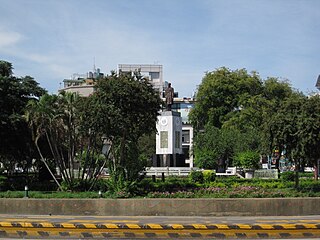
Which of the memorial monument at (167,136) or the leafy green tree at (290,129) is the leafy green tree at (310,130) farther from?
the memorial monument at (167,136)

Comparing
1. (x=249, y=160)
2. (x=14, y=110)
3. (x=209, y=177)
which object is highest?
(x=14, y=110)

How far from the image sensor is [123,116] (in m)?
24.5

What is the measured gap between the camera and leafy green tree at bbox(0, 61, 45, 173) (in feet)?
91.9

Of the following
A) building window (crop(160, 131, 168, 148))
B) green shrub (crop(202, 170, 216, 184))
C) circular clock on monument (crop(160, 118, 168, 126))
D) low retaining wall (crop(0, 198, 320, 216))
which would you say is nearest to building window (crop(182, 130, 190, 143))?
building window (crop(160, 131, 168, 148))

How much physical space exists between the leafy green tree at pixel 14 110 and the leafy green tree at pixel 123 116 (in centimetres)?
609

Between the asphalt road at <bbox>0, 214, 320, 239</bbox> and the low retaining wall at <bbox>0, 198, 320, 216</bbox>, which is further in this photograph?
the low retaining wall at <bbox>0, 198, 320, 216</bbox>

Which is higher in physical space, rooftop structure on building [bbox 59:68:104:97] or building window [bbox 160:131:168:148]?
rooftop structure on building [bbox 59:68:104:97]

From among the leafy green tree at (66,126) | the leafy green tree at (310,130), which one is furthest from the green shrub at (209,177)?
the leafy green tree at (310,130)

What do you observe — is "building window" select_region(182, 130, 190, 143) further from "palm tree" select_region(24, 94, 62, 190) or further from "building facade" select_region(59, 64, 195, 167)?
"palm tree" select_region(24, 94, 62, 190)

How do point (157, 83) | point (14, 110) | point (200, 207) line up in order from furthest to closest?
point (157, 83) → point (14, 110) → point (200, 207)

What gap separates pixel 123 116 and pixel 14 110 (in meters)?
8.56

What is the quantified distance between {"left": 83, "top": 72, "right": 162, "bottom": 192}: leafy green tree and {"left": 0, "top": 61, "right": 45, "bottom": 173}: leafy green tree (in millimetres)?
6094

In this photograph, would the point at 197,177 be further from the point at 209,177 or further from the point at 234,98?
the point at 234,98

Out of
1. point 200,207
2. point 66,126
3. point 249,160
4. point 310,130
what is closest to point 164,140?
point 249,160
